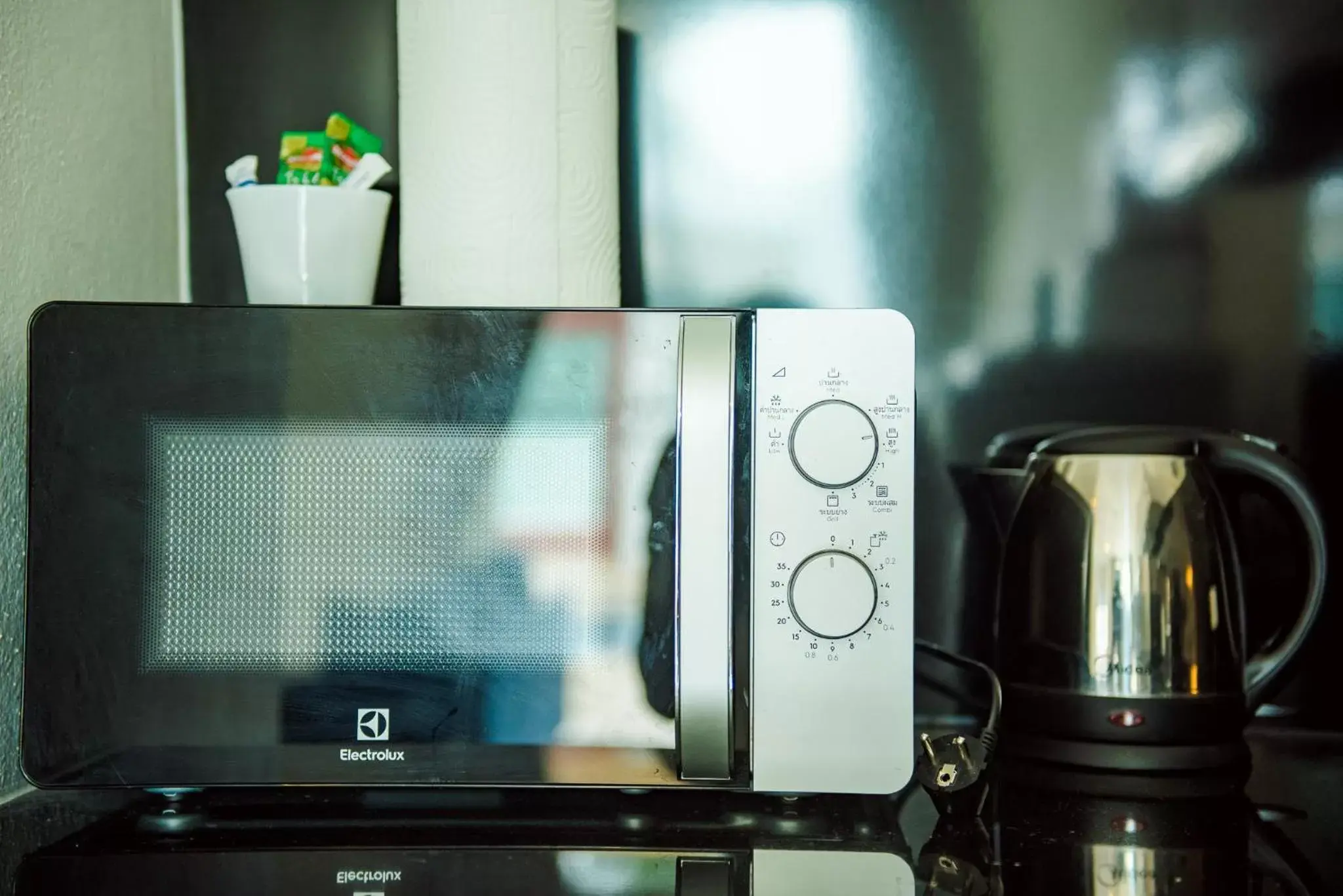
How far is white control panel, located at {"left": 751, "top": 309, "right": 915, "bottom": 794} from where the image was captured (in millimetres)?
663

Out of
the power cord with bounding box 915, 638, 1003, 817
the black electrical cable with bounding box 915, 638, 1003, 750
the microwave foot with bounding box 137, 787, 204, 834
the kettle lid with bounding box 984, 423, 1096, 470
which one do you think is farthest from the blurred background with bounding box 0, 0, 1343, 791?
the microwave foot with bounding box 137, 787, 204, 834

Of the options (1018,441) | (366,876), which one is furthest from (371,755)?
(1018,441)

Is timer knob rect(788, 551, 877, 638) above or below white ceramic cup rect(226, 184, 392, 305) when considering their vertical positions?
below

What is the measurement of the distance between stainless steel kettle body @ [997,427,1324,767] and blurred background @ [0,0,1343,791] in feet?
0.58

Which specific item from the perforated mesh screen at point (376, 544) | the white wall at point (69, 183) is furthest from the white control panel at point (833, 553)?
the white wall at point (69, 183)

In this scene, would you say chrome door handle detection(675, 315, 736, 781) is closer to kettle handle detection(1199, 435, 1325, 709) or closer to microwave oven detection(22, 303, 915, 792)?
microwave oven detection(22, 303, 915, 792)

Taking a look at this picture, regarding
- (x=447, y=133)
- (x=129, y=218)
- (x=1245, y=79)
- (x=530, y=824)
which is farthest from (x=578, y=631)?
(x=1245, y=79)

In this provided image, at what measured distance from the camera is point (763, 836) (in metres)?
0.66

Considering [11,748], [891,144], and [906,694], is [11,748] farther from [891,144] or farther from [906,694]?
[891,144]

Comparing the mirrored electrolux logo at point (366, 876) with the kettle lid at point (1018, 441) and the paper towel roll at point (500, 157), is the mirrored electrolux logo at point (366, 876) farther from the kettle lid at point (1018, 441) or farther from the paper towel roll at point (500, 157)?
the kettle lid at point (1018, 441)

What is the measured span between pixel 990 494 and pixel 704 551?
347 millimetres

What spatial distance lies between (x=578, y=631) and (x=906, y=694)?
19 cm

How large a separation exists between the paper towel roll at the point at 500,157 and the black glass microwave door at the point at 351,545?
135 millimetres

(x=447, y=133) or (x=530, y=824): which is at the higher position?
(x=447, y=133)
